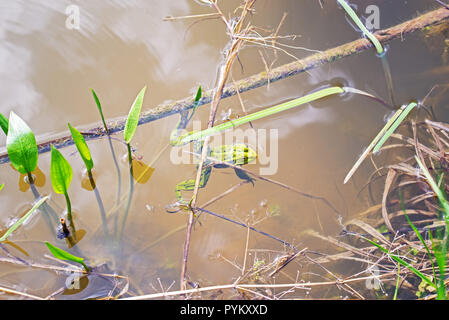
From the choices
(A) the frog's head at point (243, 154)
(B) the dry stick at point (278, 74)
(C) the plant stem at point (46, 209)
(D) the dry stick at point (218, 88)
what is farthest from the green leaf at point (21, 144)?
(A) the frog's head at point (243, 154)

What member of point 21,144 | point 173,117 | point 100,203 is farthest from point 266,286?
point 21,144

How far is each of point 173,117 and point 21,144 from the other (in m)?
0.86

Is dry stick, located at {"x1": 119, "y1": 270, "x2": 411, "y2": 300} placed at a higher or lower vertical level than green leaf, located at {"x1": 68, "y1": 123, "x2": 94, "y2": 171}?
lower

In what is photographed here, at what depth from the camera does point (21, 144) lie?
155cm

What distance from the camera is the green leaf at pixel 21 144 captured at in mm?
1485

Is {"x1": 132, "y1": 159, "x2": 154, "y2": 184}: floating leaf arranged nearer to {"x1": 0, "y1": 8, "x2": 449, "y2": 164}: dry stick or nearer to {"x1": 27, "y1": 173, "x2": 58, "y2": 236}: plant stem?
{"x1": 0, "y1": 8, "x2": 449, "y2": 164}: dry stick

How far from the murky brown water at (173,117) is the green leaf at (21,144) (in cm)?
26

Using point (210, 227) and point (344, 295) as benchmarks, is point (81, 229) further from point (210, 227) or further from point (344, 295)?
point (344, 295)

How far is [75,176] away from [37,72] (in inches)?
30.4

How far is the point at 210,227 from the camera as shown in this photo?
6.20ft

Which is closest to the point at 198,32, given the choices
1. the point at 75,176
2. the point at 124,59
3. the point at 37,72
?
the point at 124,59

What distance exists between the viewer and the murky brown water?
71.9 inches

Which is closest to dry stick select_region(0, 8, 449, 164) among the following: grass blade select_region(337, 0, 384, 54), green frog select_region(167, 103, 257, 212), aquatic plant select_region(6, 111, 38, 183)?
grass blade select_region(337, 0, 384, 54)

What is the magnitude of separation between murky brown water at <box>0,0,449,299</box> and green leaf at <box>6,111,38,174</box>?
0.26 metres
